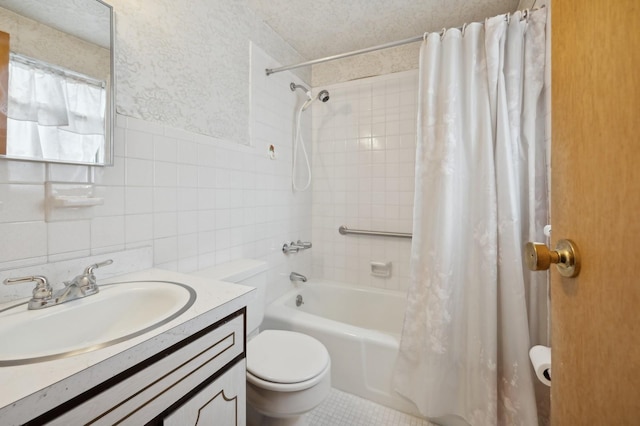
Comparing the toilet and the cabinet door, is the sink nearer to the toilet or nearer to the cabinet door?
the cabinet door

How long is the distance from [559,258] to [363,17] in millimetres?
1902

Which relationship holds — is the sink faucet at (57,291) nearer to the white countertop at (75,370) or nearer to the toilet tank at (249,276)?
the white countertop at (75,370)

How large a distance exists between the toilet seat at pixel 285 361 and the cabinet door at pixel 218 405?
0.76ft

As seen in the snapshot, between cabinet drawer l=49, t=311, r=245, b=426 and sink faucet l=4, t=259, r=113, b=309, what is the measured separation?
0.41m

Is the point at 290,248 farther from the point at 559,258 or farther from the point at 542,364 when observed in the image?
the point at 559,258

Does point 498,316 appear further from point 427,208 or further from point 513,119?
point 513,119

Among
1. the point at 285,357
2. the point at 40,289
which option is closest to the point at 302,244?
the point at 285,357

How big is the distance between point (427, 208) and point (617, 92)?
3.84 ft

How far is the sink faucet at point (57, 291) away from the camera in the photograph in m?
0.72

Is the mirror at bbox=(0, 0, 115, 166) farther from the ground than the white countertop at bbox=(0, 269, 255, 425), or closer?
farther from the ground

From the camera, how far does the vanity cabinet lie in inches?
19.5

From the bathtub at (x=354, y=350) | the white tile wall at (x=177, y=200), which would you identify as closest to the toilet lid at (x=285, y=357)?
the bathtub at (x=354, y=350)

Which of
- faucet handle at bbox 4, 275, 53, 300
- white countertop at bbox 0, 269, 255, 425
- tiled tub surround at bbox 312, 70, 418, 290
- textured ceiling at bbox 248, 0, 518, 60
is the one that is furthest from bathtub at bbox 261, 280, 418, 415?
textured ceiling at bbox 248, 0, 518, 60

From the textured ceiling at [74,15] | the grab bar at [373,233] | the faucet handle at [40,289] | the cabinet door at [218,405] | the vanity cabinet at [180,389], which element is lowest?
the cabinet door at [218,405]
